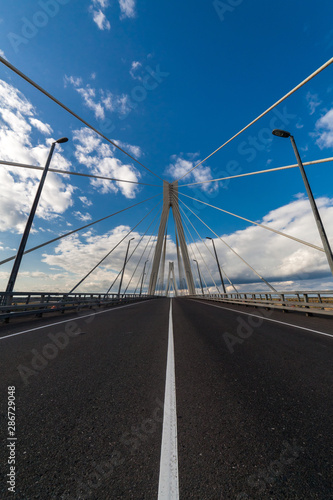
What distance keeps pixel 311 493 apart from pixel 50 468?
191 centimetres

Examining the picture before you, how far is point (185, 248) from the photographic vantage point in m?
47.1

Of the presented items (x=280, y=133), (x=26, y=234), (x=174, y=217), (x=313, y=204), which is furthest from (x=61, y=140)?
(x=174, y=217)

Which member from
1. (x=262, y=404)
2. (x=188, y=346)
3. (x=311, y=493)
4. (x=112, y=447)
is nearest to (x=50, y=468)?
(x=112, y=447)

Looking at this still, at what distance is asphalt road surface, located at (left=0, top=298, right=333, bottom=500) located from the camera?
1611mm

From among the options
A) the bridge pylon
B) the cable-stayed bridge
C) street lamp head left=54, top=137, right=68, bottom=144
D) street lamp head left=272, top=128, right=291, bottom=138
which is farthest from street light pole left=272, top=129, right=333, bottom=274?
the bridge pylon

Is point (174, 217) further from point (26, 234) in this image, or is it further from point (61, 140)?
point (26, 234)

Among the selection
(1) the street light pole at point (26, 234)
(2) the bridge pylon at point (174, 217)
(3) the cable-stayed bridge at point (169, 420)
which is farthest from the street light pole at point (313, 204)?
(2) the bridge pylon at point (174, 217)

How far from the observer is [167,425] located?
2.36 metres

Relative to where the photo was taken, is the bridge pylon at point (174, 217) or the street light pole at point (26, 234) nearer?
the street light pole at point (26, 234)

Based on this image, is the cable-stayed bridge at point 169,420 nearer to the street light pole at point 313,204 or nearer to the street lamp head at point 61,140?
the street light pole at point 313,204

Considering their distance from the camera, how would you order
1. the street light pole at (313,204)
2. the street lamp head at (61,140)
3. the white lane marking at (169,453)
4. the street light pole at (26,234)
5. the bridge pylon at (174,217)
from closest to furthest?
the white lane marking at (169,453) < the street light pole at (313,204) < the street light pole at (26,234) < the street lamp head at (61,140) < the bridge pylon at (174,217)

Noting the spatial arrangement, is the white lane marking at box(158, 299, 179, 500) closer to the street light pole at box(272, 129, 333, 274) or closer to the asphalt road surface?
the asphalt road surface

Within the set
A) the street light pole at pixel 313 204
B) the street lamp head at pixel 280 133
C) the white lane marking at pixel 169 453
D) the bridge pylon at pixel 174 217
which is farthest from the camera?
the bridge pylon at pixel 174 217

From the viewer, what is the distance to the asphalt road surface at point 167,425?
5.29ft
